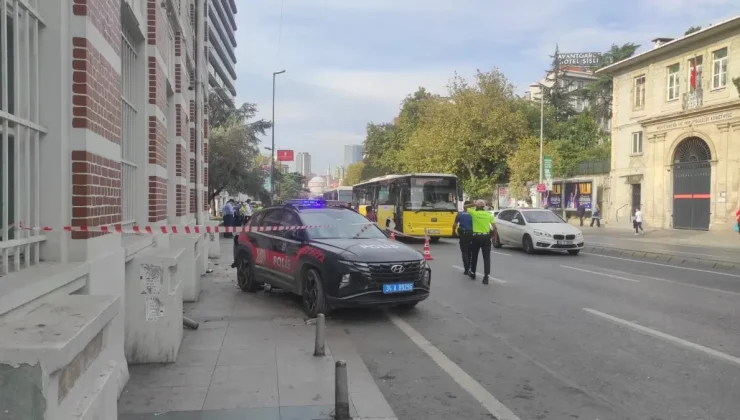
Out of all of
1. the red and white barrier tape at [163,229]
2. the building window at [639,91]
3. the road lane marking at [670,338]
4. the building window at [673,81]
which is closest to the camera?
the red and white barrier tape at [163,229]

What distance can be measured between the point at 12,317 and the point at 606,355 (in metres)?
5.86

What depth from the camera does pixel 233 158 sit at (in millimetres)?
38094

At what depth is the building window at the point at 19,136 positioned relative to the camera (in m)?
3.33

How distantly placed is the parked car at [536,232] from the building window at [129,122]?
1373 centimetres

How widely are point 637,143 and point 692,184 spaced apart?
515cm

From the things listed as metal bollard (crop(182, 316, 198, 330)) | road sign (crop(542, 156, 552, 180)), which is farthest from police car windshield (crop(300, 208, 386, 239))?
road sign (crop(542, 156, 552, 180))

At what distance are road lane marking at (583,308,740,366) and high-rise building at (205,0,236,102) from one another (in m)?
85.5

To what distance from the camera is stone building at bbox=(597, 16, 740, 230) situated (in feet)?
92.5

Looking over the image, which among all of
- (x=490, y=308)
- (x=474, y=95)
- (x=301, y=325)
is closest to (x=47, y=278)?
(x=301, y=325)

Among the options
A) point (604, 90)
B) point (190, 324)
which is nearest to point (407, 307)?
point (190, 324)

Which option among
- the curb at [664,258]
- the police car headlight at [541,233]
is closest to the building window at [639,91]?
the curb at [664,258]

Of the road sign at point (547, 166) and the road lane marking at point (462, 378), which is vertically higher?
the road sign at point (547, 166)

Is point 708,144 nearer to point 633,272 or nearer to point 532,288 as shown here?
point 633,272

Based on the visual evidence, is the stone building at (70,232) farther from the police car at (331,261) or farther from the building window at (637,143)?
the building window at (637,143)
